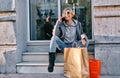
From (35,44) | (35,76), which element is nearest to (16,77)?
(35,76)

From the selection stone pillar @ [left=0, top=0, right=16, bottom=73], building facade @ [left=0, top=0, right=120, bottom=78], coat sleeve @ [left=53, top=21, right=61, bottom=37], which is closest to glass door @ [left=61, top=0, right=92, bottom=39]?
building facade @ [left=0, top=0, right=120, bottom=78]

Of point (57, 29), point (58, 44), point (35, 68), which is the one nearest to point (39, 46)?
point (35, 68)

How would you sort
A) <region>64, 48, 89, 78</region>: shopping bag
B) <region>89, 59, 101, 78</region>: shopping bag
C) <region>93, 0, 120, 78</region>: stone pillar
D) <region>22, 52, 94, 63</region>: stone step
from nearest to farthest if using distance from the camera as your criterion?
<region>64, 48, 89, 78</region>: shopping bag, <region>89, 59, 101, 78</region>: shopping bag, <region>93, 0, 120, 78</region>: stone pillar, <region>22, 52, 94, 63</region>: stone step

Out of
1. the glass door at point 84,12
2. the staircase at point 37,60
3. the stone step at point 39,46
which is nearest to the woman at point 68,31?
the staircase at point 37,60

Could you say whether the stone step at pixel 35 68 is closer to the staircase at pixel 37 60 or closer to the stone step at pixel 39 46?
the staircase at pixel 37 60

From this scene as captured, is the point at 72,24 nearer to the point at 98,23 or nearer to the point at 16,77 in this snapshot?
the point at 98,23

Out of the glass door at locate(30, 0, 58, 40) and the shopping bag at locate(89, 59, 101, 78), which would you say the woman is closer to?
the shopping bag at locate(89, 59, 101, 78)

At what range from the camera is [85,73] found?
5.89 meters

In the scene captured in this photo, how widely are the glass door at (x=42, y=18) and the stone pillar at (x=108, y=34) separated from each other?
157cm

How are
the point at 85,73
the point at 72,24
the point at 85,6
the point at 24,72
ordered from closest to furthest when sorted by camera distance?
the point at 85,73
the point at 72,24
the point at 24,72
the point at 85,6

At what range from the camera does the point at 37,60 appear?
Answer: 7871 millimetres

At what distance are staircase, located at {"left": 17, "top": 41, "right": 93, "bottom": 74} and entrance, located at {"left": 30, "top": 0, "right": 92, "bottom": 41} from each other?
25cm

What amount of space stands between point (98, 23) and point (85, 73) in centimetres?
170

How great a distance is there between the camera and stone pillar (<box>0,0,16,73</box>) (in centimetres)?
750
